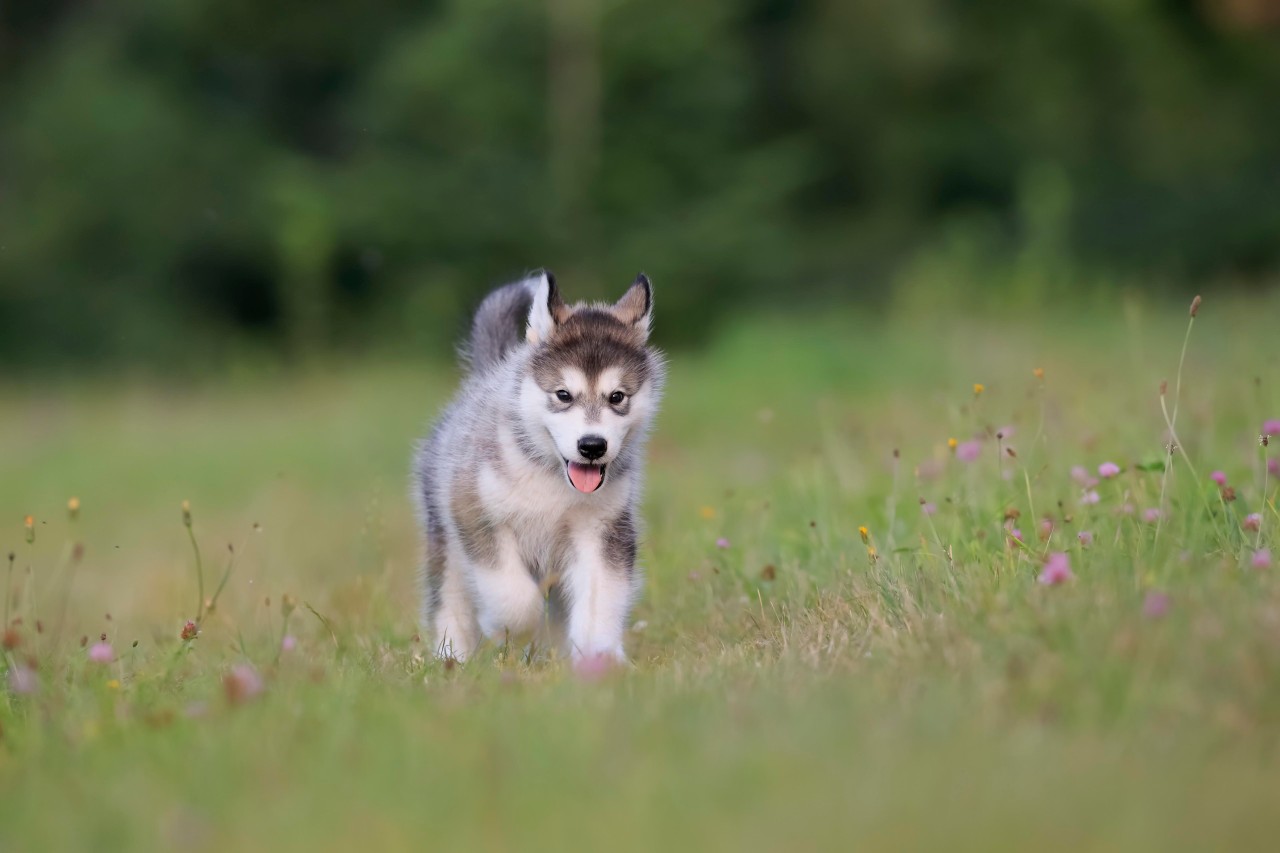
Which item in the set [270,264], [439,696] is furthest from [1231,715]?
[270,264]

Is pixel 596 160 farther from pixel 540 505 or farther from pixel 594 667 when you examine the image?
pixel 594 667

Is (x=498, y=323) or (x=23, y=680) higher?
(x=498, y=323)

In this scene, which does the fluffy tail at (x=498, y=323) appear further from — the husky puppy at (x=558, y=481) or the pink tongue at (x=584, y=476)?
the pink tongue at (x=584, y=476)

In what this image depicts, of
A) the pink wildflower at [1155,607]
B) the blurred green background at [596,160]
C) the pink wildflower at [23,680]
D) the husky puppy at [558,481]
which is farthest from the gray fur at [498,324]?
the blurred green background at [596,160]

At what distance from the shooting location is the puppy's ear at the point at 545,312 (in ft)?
19.1

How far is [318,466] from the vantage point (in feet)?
39.3

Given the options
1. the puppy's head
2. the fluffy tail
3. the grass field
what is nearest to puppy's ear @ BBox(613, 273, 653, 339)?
the puppy's head

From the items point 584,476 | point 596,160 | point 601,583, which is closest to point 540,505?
point 584,476

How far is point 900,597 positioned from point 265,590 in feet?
12.8

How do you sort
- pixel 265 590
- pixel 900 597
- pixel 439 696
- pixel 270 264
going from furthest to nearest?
pixel 270 264 → pixel 265 590 → pixel 900 597 → pixel 439 696

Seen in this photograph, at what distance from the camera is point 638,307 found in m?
6.09

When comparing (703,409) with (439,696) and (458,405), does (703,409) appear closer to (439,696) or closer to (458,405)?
(458,405)

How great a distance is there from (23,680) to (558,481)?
201cm

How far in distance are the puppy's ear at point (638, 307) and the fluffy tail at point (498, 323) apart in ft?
2.11
